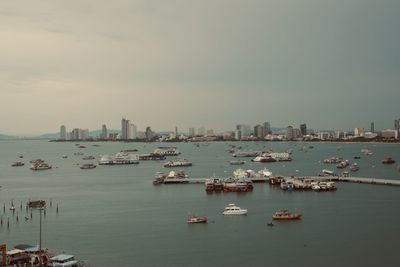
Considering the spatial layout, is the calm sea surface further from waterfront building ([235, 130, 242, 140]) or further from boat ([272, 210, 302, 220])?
waterfront building ([235, 130, 242, 140])

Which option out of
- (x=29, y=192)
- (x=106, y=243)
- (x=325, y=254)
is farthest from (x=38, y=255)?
(x=29, y=192)

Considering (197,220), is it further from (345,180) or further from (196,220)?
(345,180)

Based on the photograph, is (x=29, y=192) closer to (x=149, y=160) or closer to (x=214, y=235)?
(x=214, y=235)

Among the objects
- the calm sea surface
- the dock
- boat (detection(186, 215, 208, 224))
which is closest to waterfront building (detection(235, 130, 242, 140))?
the dock

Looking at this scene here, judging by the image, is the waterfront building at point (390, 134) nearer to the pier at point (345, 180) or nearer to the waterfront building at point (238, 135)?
the waterfront building at point (238, 135)

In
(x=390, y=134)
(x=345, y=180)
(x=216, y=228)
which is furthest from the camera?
(x=390, y=134)

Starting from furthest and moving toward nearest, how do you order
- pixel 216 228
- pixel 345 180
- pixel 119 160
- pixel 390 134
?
1. pixel 390 134
2. pixel 119 160
3. pixel 345 180
4. pixel 216 228

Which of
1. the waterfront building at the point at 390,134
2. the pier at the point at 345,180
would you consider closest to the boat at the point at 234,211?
the pier at the point at 345,180

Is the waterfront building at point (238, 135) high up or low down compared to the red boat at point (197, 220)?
up

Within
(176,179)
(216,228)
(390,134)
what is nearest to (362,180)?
(176,179)

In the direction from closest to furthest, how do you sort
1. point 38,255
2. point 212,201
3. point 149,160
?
1. point 38,255
2. point 212,201
3. point 149,160

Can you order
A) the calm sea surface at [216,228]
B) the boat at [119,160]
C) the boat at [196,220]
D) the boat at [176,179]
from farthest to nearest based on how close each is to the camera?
the boat at [119,160]
the boat at [176,179]
the boat at [196,220]
the calm sea surface at [216,228]
